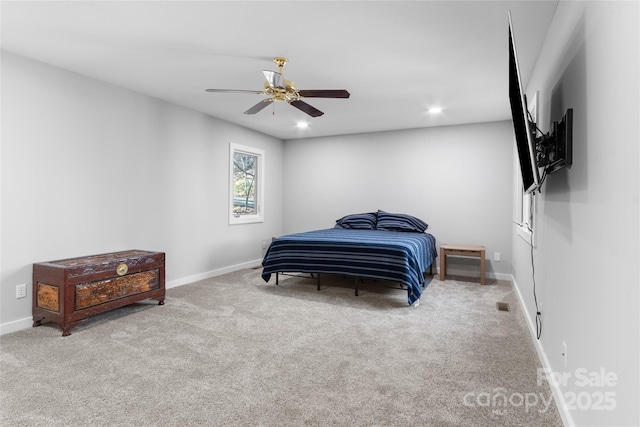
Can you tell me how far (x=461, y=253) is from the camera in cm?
503

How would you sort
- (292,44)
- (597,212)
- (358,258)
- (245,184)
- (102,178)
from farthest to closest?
1. (245,184)
2. (358,258)
3. (102,178)
4. (292,44)
5. (597,212)

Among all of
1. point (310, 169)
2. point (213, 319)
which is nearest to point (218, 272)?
point (213, 319)

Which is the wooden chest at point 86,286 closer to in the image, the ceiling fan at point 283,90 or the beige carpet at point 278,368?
the beige carpet at point 278,368

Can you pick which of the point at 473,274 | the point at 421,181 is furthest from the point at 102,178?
the point at 473,274

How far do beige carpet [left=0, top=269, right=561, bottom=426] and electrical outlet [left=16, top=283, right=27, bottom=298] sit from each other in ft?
1.05

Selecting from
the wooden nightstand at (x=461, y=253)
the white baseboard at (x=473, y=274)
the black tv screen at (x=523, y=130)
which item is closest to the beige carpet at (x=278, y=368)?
the wooden nightstand at (x=461, y=253)

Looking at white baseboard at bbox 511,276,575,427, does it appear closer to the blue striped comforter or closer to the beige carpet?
the beige carpet

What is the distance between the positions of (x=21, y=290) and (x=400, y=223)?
4526 mm

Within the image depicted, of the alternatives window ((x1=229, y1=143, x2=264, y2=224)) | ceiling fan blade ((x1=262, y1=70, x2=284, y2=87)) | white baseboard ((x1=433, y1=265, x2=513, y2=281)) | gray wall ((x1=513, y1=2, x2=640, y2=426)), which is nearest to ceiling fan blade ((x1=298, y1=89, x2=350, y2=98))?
ceiling fan blade ((x1=262, y1=70, x2=284, y2=87))

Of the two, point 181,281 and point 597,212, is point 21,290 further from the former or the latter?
point 597,212

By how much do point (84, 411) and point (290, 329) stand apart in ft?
5.17

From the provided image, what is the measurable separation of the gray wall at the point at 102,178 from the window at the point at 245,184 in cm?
16

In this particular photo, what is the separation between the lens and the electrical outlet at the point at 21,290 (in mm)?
3134

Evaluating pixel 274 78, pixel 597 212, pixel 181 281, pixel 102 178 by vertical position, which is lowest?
pixel 181 281
